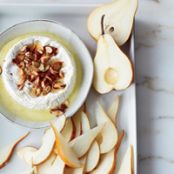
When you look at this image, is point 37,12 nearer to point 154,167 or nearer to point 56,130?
point 56,130

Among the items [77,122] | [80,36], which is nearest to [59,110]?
[77,122]

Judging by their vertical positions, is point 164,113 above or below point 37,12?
below

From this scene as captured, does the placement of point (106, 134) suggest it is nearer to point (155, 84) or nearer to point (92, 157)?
point (92, 157)

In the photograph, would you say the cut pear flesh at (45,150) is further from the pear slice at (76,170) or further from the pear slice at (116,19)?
the pear slice at (116,19)

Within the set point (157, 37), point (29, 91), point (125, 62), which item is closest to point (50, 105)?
point (29, 91)

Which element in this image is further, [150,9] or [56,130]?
[150,9]

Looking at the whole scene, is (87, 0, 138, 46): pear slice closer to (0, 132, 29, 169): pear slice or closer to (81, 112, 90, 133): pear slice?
(81, 112, 90, 133): pear slice

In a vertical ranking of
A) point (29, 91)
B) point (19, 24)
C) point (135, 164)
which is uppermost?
point (19, 24)
